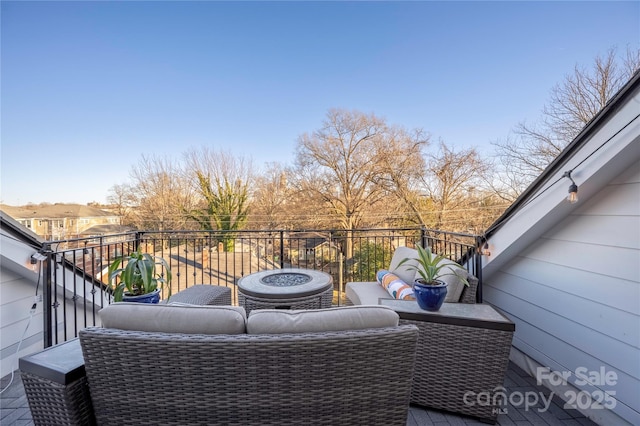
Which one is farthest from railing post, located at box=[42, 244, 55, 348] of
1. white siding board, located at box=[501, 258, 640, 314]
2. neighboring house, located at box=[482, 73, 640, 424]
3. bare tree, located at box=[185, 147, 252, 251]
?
bare tree, located at box=[185, 147, 252, 251]

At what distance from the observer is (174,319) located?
106 cm

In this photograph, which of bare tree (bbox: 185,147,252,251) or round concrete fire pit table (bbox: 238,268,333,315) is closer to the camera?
round concrete fire pit table (bbox: 238,268,333,315)

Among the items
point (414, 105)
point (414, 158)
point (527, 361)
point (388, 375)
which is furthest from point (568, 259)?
point (414, 158)

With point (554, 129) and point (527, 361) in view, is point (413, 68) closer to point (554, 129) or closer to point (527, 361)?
point (554, 129)

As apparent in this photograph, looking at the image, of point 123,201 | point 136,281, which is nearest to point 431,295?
point 136,281

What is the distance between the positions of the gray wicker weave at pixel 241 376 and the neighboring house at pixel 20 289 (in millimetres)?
2008

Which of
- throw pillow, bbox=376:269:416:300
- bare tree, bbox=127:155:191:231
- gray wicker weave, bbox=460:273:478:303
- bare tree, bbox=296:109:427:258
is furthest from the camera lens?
bare tree, bbox=296:109:427:258

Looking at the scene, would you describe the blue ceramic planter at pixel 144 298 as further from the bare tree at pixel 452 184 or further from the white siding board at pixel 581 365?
the bare tree at pixel 452 184

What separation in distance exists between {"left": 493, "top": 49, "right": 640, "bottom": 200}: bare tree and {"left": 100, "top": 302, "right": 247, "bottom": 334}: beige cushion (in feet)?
17.6

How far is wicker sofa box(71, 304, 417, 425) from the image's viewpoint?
978mm

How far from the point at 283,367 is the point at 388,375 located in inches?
16.3

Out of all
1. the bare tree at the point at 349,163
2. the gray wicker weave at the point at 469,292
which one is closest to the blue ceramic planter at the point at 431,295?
the gray wicker weave at the point at 469,292

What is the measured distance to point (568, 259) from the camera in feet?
6.58

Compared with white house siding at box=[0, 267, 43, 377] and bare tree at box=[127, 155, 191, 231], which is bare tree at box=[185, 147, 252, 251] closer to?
bare tree at box=[127, 155, 191, 231]
